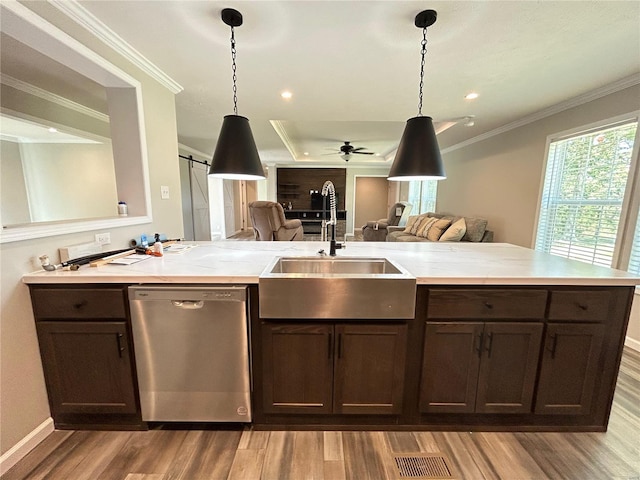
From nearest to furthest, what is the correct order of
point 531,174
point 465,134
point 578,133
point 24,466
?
point 24,466, point 578,133, point 531,174, point 465,134

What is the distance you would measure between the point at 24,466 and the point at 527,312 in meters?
2.59

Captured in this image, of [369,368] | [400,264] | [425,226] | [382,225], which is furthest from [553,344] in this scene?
[382,225]

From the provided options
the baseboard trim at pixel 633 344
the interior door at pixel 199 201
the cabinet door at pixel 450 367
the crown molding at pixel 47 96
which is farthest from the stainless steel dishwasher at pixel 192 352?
the interior door at pixel 199 201

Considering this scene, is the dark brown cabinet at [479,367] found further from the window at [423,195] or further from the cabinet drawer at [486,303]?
the window at [423,195]

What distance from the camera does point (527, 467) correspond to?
125cm

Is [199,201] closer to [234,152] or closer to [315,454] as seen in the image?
[234,152]

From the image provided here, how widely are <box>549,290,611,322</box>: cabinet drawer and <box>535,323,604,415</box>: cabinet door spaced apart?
48 mm

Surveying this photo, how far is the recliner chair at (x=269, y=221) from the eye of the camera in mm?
4887

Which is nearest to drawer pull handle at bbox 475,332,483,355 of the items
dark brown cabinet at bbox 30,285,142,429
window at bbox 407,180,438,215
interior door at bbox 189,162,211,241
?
dark brown cabinet at bbox 30,285,142,429

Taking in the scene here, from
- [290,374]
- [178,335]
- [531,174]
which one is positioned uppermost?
[531,174]

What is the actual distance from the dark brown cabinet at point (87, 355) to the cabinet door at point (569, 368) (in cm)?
220

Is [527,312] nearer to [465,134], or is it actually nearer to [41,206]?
[465,134]

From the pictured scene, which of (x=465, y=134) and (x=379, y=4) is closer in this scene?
(x=379, y=4)

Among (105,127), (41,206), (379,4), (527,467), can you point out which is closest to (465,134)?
(379,4)
